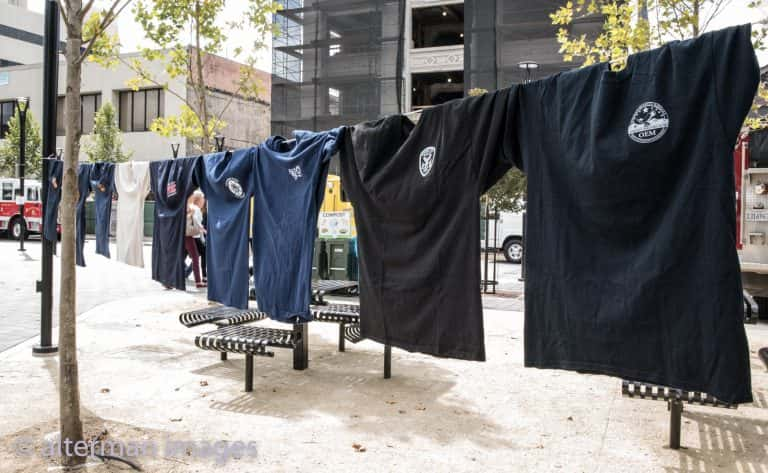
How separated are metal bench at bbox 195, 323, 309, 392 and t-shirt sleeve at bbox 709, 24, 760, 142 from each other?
13.7 feet

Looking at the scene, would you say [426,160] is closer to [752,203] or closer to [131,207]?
[131,207]

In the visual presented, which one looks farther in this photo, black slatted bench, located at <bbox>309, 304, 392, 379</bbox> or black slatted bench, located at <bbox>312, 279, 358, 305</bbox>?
black slatted bench, located at <bbox>312, 279, 358, 305</bbox>

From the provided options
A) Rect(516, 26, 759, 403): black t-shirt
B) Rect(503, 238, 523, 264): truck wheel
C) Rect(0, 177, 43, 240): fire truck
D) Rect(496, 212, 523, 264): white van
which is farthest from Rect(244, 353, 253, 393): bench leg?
Rect(0, 177, 43, 240): fire truck

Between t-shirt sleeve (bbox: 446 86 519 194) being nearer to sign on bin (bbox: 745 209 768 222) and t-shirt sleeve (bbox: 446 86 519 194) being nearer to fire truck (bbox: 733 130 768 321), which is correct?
fire truck (bbox: 733 130 768 321)

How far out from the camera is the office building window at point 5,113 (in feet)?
143

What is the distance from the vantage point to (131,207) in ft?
27.2

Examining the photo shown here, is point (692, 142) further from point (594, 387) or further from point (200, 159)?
point (200, 159)

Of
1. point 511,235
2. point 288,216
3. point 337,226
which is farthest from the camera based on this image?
point 511,235

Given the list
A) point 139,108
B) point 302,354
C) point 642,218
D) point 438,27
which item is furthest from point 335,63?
point 642,218

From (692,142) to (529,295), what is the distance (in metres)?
1.19

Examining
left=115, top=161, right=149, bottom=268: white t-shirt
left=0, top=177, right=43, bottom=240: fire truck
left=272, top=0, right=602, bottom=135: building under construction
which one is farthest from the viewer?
left=272, top=0, right=602, bottom=135: building under construction

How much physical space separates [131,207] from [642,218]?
6996mm

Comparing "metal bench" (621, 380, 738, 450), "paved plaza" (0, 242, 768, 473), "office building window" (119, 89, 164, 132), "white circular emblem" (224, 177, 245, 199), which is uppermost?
"office building window" (119, 89, 164, 132)

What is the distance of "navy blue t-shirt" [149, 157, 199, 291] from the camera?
723 cm
